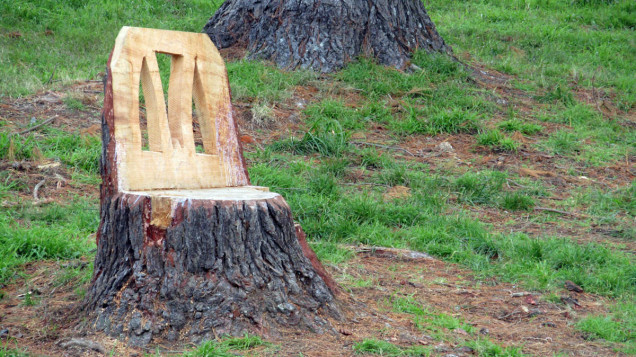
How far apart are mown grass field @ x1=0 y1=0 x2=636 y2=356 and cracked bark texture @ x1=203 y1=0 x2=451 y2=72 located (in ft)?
0.90

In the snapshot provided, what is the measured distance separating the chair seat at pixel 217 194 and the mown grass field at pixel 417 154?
669 mm

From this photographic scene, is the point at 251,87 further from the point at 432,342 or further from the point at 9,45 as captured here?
the point at 432,342

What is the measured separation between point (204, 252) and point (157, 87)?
1.02m

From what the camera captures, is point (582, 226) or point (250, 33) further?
point (250, 33)

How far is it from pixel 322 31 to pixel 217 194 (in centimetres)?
498

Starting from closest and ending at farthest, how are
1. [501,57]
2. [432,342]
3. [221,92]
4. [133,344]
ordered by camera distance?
[133,344], [432,342], [221,92], [501,57]

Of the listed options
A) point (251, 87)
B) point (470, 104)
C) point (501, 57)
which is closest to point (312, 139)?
point (251, 87)

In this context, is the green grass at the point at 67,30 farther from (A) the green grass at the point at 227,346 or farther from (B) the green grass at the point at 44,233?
(A) the green grass at the point at 227,346

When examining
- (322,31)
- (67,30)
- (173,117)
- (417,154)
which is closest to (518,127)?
(417,154)

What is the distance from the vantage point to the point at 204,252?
3.03m

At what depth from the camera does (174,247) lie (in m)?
3.00

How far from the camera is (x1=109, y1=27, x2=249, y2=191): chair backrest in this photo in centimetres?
331

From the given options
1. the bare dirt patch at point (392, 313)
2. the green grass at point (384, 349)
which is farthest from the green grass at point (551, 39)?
the green grass at point (384, 349)

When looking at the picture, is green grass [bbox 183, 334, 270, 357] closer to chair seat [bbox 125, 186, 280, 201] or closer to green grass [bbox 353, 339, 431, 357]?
green grass [bbox 353, 339, 431, 357]
